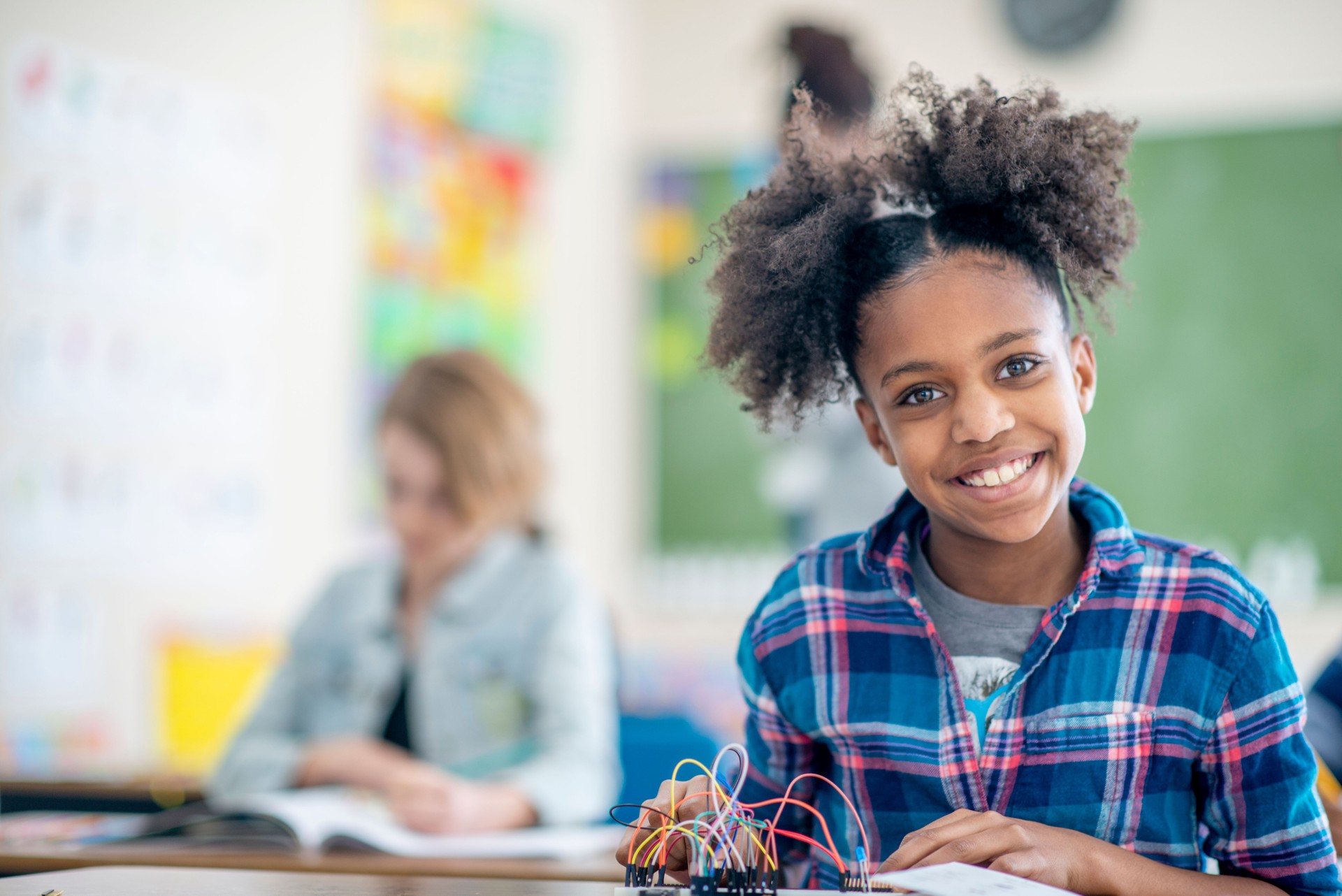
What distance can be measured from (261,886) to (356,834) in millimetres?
555

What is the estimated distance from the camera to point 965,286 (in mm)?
1076

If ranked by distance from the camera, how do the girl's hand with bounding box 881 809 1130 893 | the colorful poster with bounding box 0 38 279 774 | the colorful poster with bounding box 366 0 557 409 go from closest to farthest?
the girl's hand with bounding box 881 809 1130 893, the colorful poster with bounding box 0 38 279 774, the colorful poster with bounding box 366 0 557 409

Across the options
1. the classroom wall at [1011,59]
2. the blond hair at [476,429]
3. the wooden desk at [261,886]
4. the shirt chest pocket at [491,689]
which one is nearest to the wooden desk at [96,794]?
the shirt chest pocket at [491,689]

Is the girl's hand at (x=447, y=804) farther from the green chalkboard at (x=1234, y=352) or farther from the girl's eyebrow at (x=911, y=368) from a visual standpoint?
the green chalkboard at (x=1234, y=352)

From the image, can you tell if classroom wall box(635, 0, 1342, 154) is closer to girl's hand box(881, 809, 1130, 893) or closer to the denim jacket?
the denim jacket

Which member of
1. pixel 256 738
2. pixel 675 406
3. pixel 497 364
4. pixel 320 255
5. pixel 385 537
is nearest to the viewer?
pixel 256 738

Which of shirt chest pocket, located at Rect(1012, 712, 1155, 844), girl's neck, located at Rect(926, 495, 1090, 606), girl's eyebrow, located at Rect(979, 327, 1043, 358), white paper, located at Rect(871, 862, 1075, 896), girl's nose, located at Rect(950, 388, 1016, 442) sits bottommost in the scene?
white paper, located at Rect(871, 862, 1075, 896)

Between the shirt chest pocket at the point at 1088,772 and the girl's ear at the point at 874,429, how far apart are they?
0.27m

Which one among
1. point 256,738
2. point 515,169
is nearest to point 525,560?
point 256,738

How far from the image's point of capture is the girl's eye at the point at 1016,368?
42.2 inches

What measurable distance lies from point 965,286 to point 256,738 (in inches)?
63.2

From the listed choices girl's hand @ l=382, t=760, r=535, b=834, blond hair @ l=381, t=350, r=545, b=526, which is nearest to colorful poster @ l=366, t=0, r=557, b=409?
blond hair @ l=381, t=350, r=545, b=526

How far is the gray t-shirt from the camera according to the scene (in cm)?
109

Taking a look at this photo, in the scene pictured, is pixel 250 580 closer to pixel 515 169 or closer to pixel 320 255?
pixel 320 255
